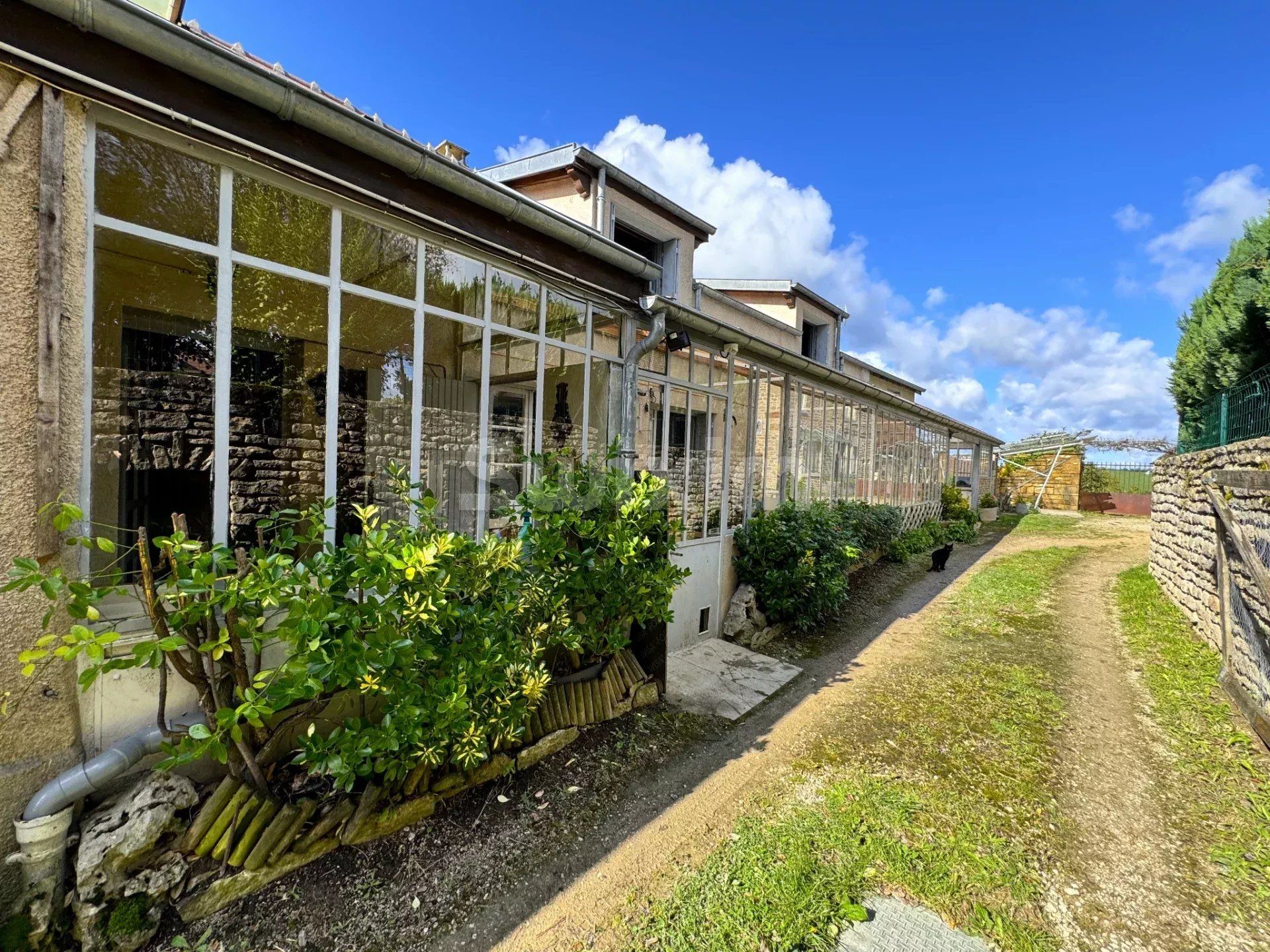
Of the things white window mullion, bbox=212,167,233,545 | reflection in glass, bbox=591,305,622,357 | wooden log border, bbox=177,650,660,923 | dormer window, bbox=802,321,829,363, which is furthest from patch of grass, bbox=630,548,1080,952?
dormer window, bbox=802,321,829,363

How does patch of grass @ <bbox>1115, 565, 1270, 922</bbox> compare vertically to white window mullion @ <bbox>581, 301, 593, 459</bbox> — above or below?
below

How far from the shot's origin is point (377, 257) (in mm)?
3742

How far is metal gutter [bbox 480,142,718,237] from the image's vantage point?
26.8 feet

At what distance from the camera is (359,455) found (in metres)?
3.70

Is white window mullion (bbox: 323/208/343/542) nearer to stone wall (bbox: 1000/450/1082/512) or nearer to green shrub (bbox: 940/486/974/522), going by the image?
green shrub (bbox: 940/486/974/522)

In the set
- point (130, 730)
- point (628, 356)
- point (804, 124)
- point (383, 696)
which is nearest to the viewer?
point (130, 730)

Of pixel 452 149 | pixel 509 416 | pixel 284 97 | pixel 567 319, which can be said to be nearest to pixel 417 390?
pixel 509 416

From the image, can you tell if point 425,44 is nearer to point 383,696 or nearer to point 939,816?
point 383,696

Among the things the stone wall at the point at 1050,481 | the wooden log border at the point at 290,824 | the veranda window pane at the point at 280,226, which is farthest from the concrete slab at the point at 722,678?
the stone wall at the point at 1050,481

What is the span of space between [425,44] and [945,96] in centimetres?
1121

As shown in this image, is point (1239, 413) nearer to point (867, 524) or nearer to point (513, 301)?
point (867, 524)

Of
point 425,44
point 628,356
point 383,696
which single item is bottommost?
point 383,696

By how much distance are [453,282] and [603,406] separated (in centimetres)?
190

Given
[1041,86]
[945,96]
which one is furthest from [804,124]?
[1041,86]
